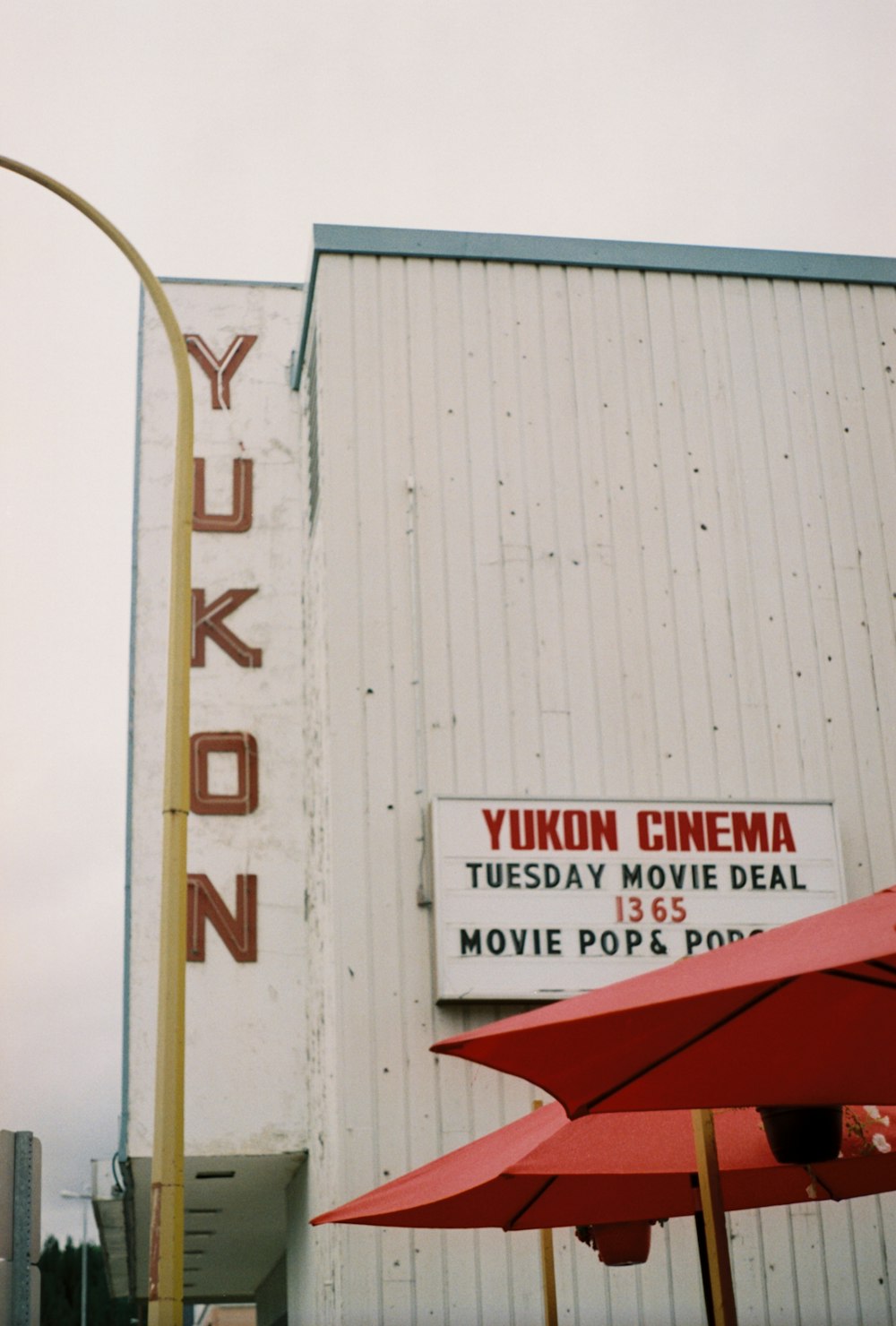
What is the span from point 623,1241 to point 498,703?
463cm

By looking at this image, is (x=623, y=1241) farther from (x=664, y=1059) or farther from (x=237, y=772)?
(x=237, y=772)

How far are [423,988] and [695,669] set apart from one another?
129 inches

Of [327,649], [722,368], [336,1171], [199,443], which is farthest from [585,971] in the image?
[199,443]

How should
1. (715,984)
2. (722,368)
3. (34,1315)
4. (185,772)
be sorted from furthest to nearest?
1. (722,368)
2. (185,772)
3. (34,1315)
4. (715,984)

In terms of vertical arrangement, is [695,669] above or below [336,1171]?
above

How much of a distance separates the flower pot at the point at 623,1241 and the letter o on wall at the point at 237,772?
5.92 metres

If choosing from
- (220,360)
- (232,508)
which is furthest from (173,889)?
(220,360)

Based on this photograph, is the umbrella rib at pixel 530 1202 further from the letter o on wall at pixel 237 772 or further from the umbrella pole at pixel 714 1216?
the letter o on wall at pixel 237 772

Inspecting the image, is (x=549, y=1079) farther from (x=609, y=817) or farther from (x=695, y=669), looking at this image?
(x=695, y=669)

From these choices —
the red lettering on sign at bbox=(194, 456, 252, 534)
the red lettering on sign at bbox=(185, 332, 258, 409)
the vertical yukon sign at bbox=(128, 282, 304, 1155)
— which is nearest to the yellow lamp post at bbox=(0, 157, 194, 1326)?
the vertical yukon sign at bbox=(128, 282, 304, 1155)

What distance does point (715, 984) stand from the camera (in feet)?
15.5

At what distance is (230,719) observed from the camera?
13734 mm

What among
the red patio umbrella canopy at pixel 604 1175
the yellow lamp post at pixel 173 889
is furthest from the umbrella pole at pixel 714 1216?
the yellow lamp post at pixel 173 889

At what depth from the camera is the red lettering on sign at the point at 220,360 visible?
14.9 m
